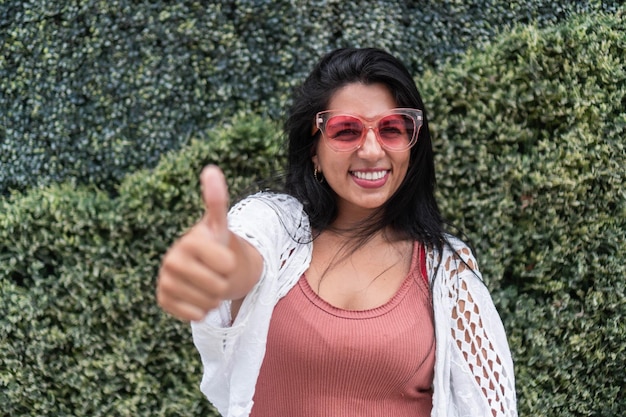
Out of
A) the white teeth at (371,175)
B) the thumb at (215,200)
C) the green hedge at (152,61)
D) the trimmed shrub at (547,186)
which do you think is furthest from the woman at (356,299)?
the green hedge at (152,61)

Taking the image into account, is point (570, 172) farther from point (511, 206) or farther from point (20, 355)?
point (20, 355)

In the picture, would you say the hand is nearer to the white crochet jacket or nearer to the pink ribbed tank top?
the white crochet jacket

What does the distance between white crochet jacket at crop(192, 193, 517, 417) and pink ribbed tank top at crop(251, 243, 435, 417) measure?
6 cm

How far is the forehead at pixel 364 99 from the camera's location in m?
1.82

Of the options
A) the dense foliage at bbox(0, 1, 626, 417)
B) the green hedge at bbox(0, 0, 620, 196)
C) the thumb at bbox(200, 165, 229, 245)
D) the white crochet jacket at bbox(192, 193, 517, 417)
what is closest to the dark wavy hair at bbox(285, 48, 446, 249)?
the white crochet jacket at bbox(192, 193, 517, 417)

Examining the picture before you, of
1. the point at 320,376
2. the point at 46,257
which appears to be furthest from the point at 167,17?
the point at 320,376

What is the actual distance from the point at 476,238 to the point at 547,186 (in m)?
0.41

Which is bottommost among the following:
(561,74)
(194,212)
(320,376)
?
(320,376)

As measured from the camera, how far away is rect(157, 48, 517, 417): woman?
1.71 meters

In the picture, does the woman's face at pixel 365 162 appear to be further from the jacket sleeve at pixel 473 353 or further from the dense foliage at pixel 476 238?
the dense foliage at pixel 476 238

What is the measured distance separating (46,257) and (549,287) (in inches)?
99.0

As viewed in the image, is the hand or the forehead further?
the forehead

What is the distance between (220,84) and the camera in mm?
3312

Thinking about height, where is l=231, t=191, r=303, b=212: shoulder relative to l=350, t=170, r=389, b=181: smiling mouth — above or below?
below
